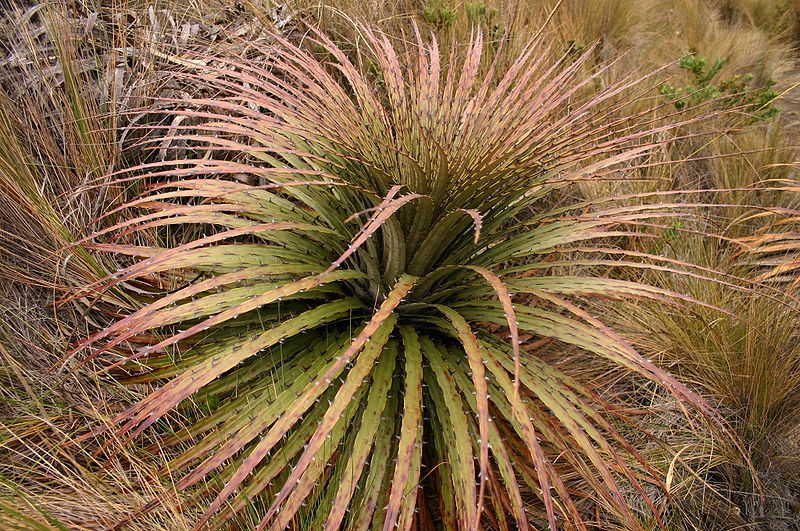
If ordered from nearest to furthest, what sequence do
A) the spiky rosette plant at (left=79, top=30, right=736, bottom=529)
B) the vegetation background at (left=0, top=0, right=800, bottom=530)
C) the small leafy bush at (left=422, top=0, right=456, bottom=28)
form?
the spiky rosette plant at (left=79, top=30, right=736, bottom=529) < the vegetation background at (left=0, top=0, right=800, bottom=530) < the small leafy bush at (left=422, top=0, right=456, bottom=28)

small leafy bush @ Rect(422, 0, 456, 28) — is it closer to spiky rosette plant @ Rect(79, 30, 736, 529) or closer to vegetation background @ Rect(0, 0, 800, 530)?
vegetation background @ Rect(0, 0, 800, 530)

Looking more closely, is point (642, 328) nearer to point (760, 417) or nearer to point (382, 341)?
point (760, 417)

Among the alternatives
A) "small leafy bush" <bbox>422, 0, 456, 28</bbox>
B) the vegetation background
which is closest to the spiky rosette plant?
the vegetation background

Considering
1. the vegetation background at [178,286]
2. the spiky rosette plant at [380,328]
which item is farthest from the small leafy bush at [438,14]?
the spiky rosette plant at [380,328]

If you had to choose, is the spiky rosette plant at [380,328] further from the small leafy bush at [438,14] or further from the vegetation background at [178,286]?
the small leafy bush at [438,14]

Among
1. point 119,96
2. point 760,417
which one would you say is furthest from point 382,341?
point 119,96
